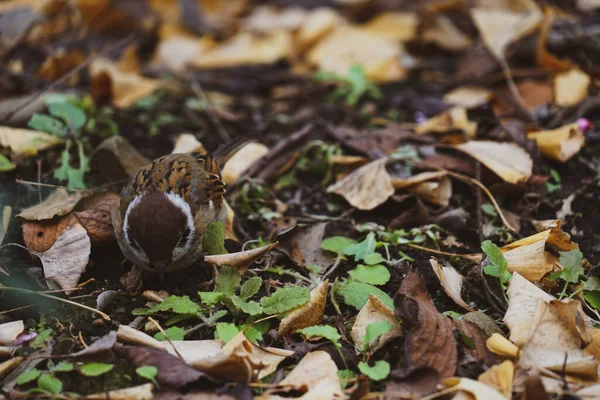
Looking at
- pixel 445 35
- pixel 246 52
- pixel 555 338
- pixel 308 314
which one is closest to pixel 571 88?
pixel 445 35

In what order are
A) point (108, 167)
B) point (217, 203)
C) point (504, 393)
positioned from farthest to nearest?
point (108, 167)
point (217, 203)
point (504, 393)

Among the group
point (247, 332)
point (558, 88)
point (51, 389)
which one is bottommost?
point (558, 88)

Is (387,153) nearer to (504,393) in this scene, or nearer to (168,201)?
(168,201)

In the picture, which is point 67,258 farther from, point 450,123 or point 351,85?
point 351,85

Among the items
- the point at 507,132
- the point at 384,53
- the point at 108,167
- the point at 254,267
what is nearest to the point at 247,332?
the point at 254,267

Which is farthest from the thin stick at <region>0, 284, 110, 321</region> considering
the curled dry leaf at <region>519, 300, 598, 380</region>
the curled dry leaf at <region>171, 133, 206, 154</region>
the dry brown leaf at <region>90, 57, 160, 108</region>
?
the dry brown leaf at <region>90, 57, 160, 108</region>

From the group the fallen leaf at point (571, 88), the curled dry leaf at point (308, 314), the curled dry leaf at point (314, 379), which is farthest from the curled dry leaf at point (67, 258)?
the fallen leaf at point (571, 88)
